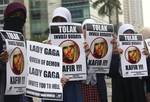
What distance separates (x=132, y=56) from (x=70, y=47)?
3.83ft

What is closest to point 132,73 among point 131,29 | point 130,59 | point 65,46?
point 130,59

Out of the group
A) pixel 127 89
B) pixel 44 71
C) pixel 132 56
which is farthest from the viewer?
pixel 127 89

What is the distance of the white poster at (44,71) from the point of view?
5.03 metres

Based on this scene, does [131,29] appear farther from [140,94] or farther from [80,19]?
[80,19]

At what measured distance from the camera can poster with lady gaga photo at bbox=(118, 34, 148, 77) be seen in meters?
6.40

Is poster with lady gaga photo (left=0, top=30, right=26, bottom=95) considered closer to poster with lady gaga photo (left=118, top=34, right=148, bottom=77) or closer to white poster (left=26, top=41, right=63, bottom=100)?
white poster (left=26, top=41, right=63, bottom=100)

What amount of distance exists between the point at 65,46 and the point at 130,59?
1170 mm

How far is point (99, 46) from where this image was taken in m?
6.04

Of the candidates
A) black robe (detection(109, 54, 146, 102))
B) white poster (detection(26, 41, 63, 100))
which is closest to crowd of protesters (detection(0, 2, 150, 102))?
black robe (detection(109, 54, 146, 102))

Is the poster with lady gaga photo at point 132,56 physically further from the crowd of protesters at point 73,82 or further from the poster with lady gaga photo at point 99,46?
the poster with lady gaga photo at point 99,46

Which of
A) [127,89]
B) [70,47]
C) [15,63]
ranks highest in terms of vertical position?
[70,47]

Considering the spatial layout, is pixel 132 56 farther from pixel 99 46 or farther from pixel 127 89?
pixel 99 46

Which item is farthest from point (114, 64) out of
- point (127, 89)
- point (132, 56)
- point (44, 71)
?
point (44, 71)

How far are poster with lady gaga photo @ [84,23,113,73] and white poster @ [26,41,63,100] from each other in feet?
2.38
